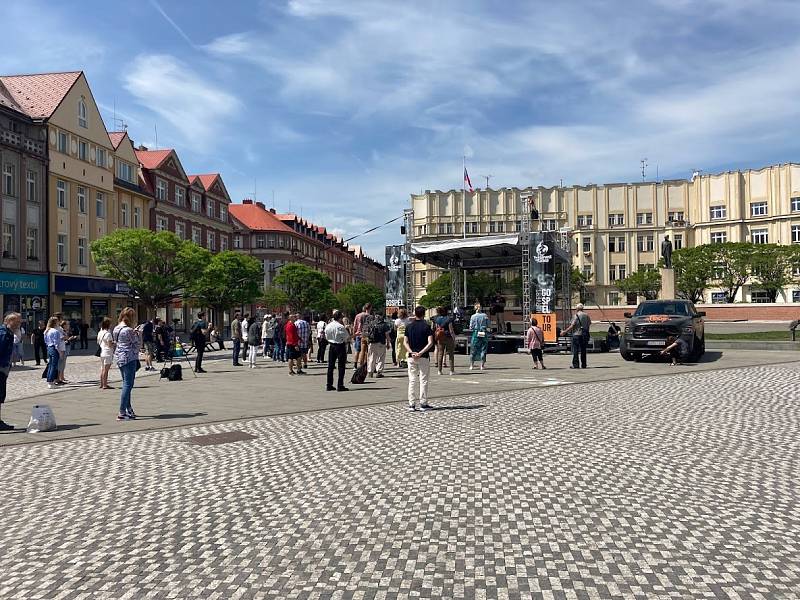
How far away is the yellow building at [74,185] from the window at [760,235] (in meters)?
69.9

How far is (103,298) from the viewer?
47.4 m

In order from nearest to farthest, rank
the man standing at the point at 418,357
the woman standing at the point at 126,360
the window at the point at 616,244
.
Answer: the woman standing at the point at 126,360
the man standing at the point at 418,357
the window at the point at 616,244

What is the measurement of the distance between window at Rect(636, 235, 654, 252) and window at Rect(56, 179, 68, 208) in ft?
226

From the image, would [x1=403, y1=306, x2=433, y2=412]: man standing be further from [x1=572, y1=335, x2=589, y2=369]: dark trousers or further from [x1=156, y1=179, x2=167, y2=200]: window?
[x1=156, y1=179, x2=167, y2=200]: window

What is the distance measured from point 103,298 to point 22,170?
34.9 feet

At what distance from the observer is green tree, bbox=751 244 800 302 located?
63.0 metres

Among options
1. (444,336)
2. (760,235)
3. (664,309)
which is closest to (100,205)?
(444,336)

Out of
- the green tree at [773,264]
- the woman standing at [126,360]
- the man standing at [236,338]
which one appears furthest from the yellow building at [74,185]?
the green tree at [773,264]

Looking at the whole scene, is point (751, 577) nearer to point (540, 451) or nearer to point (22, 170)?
point (540, 451)

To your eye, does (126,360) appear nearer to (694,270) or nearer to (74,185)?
(74,185)

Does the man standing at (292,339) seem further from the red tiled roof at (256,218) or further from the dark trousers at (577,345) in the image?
the red tiled roof at (256,218)

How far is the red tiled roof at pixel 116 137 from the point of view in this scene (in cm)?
5112

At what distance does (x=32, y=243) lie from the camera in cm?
4097

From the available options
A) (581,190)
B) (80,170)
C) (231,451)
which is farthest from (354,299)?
(231,451)
